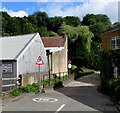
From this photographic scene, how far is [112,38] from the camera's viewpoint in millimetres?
22906

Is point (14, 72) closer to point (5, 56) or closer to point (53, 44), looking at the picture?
point (5, 56)

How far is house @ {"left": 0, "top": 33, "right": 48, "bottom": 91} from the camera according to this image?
70.6 feet

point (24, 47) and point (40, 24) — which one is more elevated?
point (40, 24)

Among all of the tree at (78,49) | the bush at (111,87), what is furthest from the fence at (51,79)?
the tree at (78,49)

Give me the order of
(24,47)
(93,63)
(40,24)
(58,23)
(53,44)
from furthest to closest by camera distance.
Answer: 1. (40,24)
2. (58,23)
3. (93,63)
4. (53,44)
5. (24,47)

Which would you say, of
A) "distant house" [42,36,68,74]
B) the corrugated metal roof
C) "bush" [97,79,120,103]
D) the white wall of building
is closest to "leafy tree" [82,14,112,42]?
"distant house" [42,36,68,74]

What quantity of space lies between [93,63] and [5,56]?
41.3m

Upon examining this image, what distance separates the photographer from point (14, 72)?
70.8ft

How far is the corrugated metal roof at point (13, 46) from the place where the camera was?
73.9 feet

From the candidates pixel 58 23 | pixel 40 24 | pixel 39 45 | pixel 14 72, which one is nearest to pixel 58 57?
pixel 39 45

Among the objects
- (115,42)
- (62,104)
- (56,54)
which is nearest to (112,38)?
(115,42)

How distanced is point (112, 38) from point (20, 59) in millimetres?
9454

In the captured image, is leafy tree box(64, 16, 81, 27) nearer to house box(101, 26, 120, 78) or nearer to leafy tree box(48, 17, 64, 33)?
leafy tree box(48, 17, 64, 33)

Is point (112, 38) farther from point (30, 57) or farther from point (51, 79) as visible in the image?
point (30, 57)
